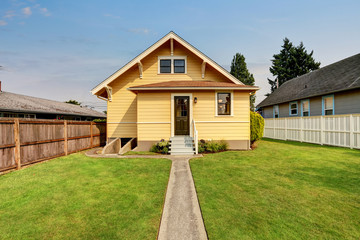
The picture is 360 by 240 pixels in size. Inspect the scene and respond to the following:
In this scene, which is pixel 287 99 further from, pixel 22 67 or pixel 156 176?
pixel 22 67

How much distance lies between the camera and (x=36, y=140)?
7.27 m

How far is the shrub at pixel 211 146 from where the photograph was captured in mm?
9495

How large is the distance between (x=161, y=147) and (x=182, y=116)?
2411mm

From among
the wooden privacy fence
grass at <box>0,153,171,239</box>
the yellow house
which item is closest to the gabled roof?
the yellow house

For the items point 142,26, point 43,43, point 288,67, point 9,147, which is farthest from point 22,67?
point 288,67

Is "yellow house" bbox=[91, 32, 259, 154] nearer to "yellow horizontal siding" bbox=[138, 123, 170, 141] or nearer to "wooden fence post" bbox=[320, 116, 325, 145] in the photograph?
"yellow horizontal siding" bbox=[138, 123, 170, 141]

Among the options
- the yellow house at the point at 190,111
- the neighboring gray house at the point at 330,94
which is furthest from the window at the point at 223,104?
the neighboring gray house at the point at 330,94

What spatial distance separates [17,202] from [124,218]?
9.50ft

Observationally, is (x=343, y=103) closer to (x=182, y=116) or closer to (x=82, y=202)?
(x=182, y=116)

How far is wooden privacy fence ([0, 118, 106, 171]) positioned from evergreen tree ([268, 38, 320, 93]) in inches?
1666

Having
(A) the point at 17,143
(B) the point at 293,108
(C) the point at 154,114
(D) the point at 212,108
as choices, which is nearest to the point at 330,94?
(B) the point at 293,108

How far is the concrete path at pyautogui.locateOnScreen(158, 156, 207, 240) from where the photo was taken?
267 cm

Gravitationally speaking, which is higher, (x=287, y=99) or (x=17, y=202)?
(x=287, y=99)

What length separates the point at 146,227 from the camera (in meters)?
2.80
